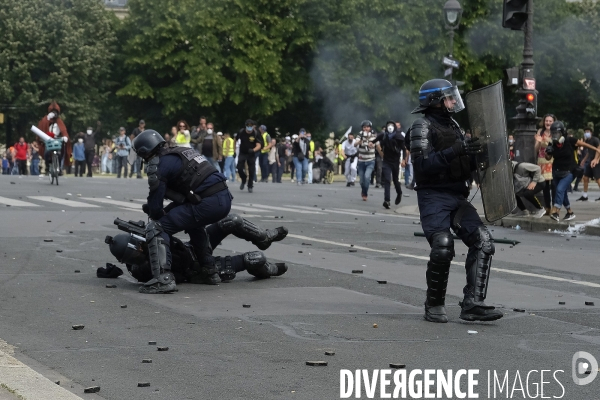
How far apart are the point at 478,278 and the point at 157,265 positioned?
110 inches

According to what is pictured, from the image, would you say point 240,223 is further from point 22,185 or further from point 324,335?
point 22,185

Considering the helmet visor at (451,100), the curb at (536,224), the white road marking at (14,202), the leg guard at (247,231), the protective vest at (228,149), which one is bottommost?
the white road marking at (14,202)

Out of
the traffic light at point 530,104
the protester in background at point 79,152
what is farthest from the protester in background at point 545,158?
the protester in background at point 79,152

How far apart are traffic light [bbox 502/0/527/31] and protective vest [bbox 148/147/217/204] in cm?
1016

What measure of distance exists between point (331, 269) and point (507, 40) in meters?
49.9

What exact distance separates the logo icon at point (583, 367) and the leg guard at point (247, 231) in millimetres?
4144

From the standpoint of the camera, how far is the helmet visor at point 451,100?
334 inches

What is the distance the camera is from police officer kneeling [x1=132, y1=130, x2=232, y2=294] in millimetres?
9812

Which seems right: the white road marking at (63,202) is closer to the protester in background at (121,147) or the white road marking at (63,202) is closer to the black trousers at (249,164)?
the black trousers at (249,164)

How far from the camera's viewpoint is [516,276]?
11.6m

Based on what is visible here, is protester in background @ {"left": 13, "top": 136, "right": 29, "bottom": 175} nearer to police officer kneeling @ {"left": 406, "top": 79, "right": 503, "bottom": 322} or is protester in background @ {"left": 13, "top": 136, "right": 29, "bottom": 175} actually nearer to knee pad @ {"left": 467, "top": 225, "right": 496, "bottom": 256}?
police officer kneeling @ {"left": 406, "top": 79, "right": 503, "bottom": 322}

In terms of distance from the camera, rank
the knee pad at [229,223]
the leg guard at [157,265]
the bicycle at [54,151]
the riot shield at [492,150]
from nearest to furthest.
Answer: the riot shield at [492,150], the leg guard at [157,265], the knee pad at [229,223], the bicycle at [54,151]

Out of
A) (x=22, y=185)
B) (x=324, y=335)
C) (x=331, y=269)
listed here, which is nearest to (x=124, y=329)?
(x=324, y=335)

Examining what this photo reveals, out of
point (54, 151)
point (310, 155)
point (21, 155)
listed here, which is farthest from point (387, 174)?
point (21, 155)
